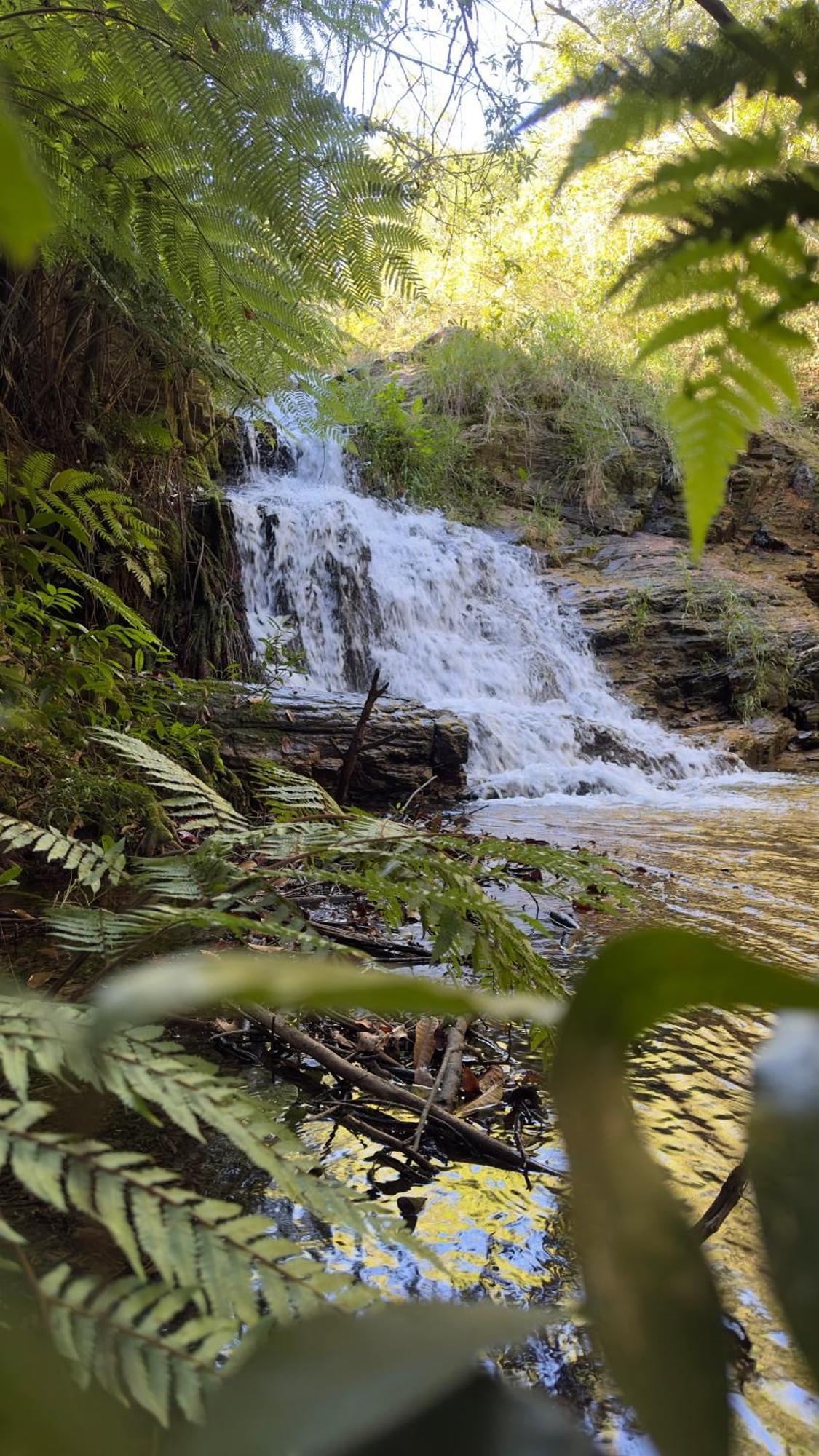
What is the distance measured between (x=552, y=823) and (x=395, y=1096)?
10.9 feet

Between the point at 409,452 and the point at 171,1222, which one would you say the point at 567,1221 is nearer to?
the point at 171,1222

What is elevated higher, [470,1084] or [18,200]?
[18,200]

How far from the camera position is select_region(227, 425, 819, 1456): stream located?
973 mm

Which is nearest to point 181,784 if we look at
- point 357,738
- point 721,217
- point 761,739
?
point 721,217

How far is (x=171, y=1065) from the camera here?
0.61 m

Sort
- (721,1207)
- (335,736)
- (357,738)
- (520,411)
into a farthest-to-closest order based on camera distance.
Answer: (520,411)
(335,736)
(357,738)
(721,1207)

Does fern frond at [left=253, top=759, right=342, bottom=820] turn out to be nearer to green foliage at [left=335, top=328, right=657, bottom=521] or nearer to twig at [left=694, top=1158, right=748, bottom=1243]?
twig at [left=694, top=1158, right=748, bottom=1243]

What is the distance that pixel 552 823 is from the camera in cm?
457

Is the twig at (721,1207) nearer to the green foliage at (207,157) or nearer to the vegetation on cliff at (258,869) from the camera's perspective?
the vegetation on cliff at (258,869)

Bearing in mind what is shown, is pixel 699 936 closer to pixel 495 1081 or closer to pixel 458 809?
pixel 495 1081

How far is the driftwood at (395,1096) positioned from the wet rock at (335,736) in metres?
2.05

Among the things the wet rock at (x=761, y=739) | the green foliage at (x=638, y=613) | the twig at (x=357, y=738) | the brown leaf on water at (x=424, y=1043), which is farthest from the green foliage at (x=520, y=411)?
the brown leaf on water at (x=424, y=1043)

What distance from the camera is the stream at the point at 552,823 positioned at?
3.19 ft

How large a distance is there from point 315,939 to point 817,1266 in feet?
2.43
